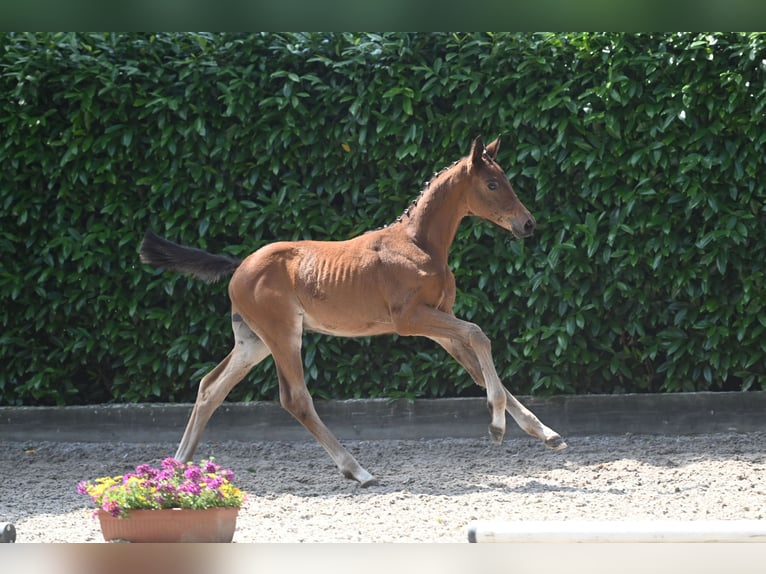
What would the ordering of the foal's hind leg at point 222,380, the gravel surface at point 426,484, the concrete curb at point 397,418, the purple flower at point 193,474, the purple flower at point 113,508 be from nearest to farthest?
the purple flower at point 113,508 < the purple flower at point 193,474 < the gravel surface at point 426,484 < the foal's hind leg at point 222,380 < the concrete curb at point 397,418

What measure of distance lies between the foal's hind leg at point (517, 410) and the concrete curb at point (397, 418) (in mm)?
1536

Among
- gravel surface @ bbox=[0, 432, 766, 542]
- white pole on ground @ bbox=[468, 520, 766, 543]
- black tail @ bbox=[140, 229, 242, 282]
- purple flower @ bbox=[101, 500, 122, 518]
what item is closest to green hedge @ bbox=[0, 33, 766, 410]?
gravel surface @ bbox=[0, 432, 766, 542]

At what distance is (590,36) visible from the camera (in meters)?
7.38

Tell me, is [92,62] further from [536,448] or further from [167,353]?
[536,448]

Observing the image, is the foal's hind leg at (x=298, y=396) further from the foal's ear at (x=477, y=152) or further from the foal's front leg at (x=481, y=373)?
the foal's ear at (x=477, y=152)

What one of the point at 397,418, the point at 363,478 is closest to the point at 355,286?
the point at 363,478

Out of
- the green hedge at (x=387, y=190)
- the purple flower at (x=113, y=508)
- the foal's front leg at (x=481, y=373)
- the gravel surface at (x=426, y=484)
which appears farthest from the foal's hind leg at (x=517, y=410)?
the purple flower at (x=113, y=508)

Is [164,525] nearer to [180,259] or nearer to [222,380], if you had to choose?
[222,380]

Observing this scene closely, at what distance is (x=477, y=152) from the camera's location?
5.84 m

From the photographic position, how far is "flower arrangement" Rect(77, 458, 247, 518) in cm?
436

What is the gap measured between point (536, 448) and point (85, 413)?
3470 mm

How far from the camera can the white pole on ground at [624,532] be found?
366cm

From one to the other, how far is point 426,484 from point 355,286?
1.26m
